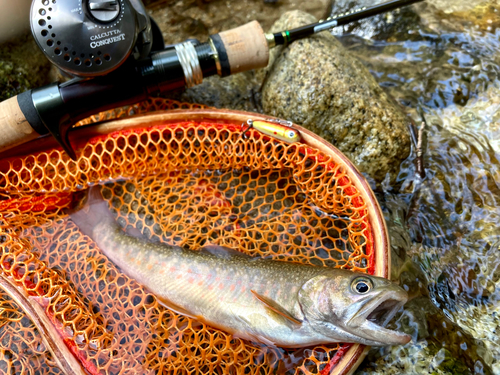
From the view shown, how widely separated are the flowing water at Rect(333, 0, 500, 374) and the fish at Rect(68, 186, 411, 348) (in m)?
0.54

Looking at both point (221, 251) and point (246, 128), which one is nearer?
point (221, 251)

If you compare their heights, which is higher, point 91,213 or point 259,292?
point 91,213

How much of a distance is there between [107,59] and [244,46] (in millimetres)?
909

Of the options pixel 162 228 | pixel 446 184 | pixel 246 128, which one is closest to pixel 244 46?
pixel 246 128

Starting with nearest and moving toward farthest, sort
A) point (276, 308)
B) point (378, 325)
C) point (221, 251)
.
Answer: point (378, 325) < point (276, 308) < point (221, 251)

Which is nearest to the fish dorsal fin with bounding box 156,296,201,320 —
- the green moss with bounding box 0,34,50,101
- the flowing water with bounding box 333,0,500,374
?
the flowing water with bounding box 333,0,500,374

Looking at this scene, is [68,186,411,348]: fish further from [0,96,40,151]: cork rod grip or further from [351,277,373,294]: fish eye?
[0,96,40,151]: cork rod grip

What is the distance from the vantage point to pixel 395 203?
109 inches

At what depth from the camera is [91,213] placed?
8.16ft

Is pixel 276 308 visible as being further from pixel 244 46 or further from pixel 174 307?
pixel 244 46

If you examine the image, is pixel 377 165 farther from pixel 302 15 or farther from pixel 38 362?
pixel 38 362

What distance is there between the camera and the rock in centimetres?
273

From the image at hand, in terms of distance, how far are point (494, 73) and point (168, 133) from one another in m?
2.74

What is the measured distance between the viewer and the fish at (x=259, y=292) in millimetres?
1639
